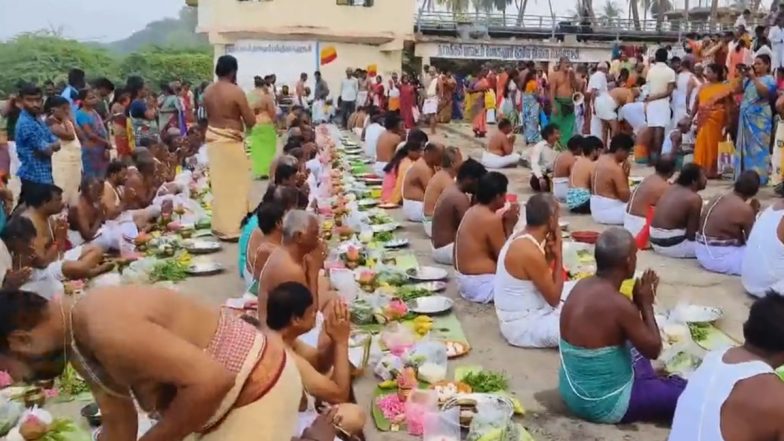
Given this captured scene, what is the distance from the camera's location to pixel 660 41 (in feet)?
112

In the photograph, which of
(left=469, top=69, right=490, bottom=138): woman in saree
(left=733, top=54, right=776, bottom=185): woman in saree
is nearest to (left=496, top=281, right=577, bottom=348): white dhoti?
(left=733, top=54, right=776, bottom=185): woman in saree

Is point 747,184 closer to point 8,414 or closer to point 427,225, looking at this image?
point 427,225

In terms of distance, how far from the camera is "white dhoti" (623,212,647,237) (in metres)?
8.27

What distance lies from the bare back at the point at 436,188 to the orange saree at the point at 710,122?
4.65 meters

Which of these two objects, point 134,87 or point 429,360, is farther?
point 134,87

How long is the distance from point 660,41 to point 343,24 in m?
14.1

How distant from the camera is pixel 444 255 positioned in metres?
7.80

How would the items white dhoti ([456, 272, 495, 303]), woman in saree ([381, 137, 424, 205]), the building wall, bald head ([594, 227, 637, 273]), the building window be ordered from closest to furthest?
bald head ([594, 227, 637, 273]) < white dhoti ([456, 272, 495, 303]) < woman in saree ([381, 137, 424, 205]) < the building wall < the building window

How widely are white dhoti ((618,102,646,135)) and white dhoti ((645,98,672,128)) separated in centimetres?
63

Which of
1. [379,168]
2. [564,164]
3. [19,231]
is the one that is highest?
[19,231]

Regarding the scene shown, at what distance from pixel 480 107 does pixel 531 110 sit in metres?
3.37

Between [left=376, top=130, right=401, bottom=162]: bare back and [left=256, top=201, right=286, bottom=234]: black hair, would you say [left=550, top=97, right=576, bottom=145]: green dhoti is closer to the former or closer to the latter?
[left=376, top=130, right=401, bottom=162]: bare back

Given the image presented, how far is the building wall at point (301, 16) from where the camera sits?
27250mm

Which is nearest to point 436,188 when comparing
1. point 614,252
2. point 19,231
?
point 19,231
